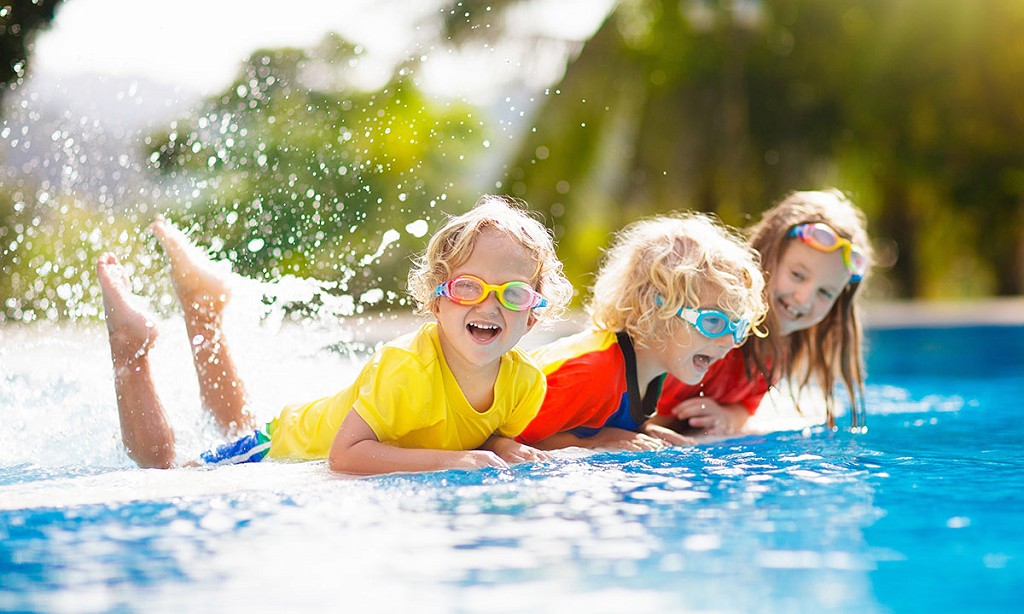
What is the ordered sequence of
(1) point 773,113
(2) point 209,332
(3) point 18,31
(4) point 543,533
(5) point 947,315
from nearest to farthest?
(4) point 543,533 < (2) point 209,332 < (3) point 18,31 < (5) point 947,315 < (1) point 773,113

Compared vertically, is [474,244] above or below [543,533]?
above

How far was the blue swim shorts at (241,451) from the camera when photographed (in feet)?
14.6

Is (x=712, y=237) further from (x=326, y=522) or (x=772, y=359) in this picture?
(x=326, y=522)

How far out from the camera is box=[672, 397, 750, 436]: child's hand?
495 cm

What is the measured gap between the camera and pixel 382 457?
3.65m

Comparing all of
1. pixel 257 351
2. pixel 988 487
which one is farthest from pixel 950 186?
pixel 988 487

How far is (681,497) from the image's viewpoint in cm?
330

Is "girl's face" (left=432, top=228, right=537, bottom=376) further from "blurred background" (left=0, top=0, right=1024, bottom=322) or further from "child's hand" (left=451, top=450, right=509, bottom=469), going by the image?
"blurred background" (left=0, top=0, right=1024, bottom=322)

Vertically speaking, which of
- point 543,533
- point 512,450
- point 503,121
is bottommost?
point 543,533

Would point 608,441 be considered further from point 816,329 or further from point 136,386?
point 136,386

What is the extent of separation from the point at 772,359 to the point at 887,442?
2.43ft

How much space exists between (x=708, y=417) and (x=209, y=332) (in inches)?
81.4

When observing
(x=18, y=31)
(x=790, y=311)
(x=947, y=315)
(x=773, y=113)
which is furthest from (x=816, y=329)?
(x=773, y=113)

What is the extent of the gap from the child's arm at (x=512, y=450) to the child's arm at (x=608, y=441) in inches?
13.0
